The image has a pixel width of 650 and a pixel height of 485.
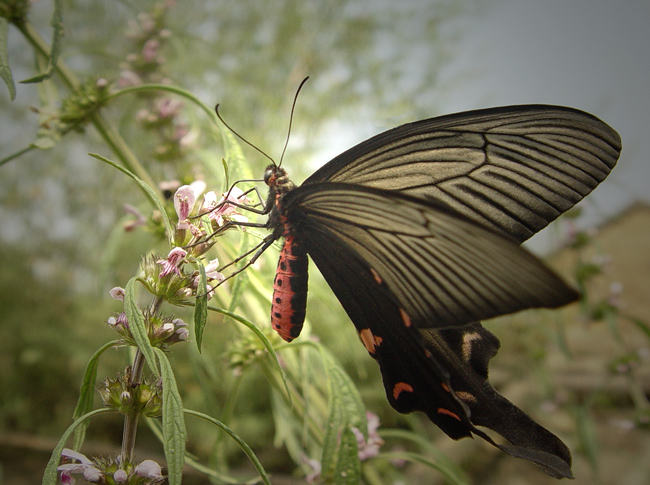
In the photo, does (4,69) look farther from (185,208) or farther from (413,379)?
(413,379)

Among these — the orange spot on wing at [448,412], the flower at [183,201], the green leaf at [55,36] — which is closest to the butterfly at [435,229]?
the orange spot on wing at [448,412]

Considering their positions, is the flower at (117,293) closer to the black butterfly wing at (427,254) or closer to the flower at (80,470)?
the flower at (80,470)

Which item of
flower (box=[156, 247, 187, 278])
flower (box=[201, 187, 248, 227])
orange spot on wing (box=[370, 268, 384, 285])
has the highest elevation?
flower (box=[201, 187, 248, 227])

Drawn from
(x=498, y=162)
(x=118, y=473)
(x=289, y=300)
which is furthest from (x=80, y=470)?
(x=498, y=162)

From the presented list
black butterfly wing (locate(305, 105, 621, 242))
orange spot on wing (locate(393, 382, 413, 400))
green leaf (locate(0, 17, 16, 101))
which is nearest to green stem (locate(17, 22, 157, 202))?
green leaf (locate(0, 17, 16, 101))

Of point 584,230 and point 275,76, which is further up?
point 275,76

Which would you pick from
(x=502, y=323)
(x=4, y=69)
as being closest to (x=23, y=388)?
(x=4, y=69)

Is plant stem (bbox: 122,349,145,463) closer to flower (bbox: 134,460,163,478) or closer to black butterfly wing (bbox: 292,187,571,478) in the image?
flower (bbox: 134,460,163,478)

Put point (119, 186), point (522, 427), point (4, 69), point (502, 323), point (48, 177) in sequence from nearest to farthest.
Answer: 1. point (4, 69)
2. point (522, 427)
3. point (119, 186)
4. point (48, 177)
5. point (502, 323)
